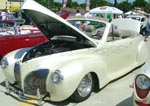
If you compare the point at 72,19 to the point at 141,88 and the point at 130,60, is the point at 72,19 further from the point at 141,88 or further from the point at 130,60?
the point at 141,88

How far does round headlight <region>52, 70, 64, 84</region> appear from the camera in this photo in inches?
187

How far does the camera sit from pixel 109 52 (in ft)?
20.0

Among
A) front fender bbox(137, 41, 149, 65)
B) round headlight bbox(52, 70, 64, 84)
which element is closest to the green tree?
front fender bbox(137, 41, 149, 65)

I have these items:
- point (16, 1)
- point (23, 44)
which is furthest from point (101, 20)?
point (16, 1)

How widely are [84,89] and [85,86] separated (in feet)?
0.18

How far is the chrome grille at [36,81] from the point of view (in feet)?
16.5

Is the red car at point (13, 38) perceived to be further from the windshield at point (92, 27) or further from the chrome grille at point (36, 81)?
the chrome grille at point (36, 81)

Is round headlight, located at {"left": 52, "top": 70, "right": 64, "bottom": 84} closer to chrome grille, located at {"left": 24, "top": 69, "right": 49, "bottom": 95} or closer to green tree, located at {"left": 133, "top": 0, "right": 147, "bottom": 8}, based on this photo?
chrome grille, located at {"left": 24, "top": 69, "right": 49, "bottom": 95}

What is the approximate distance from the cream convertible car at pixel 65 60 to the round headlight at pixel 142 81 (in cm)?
137

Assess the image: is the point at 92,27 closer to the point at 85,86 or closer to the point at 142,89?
the point at 85,86

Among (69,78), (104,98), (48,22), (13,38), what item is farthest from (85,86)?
(13,38)

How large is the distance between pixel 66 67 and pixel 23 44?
12.9 ft

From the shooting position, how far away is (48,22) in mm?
5816

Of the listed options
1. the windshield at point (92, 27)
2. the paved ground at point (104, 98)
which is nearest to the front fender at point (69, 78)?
the paved ground at point (104, 98)
